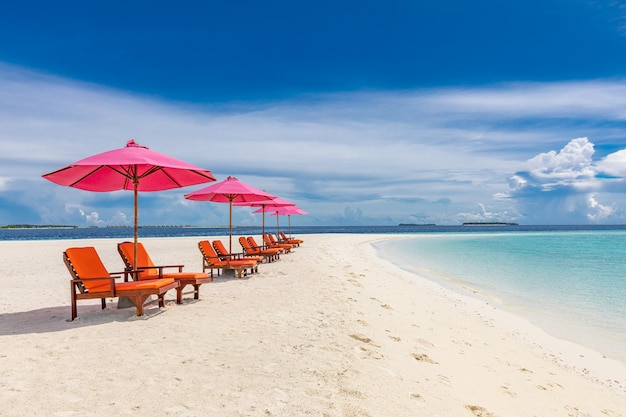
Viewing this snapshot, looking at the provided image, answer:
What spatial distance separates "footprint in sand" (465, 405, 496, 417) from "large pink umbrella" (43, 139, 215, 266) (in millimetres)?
4623

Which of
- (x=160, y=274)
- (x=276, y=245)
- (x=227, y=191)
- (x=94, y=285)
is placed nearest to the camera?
(x=94, y=285)

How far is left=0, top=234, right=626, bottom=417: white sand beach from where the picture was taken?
325cm

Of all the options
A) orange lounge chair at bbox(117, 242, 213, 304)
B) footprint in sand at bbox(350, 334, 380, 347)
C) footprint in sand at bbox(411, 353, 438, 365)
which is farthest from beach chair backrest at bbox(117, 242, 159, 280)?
footprint in sand at bbox(411, 353, 438, 365)

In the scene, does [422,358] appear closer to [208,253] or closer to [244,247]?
[208,253]

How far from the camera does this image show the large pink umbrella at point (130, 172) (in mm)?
5832

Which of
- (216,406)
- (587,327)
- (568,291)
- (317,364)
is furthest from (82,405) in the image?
(568,291)

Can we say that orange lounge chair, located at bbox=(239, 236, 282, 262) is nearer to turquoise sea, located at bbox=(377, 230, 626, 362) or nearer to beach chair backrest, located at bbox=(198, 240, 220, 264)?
beach chair backrest, located at bbox=(198, 240, 220, 264)

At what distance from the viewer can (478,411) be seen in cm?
345

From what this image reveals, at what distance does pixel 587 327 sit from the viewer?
7633 mm

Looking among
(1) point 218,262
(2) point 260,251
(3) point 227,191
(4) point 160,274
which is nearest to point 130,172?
(4) point 160,274

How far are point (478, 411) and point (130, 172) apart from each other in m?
6.42

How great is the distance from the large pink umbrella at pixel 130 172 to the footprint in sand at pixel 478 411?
462cm

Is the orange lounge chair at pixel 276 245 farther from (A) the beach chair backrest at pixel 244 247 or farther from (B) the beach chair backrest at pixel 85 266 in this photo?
(B) the beach chair backrest at pixel 85 266

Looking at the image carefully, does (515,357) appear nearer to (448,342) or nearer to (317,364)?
(448,342)
